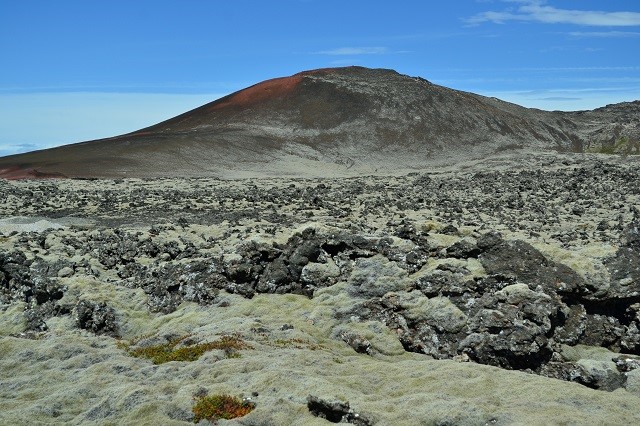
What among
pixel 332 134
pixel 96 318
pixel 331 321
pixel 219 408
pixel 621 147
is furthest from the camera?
pixel 621 147

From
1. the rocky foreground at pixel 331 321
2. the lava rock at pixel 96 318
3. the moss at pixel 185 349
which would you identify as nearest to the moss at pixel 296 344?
the rocky foreground at pixel 331 321

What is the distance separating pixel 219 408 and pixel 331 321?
5050mm

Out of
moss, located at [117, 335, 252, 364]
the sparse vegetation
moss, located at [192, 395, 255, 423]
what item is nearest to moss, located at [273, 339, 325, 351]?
moss, located at [117, 335, 252, 364]

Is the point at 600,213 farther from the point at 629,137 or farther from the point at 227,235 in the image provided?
the point at 629,137

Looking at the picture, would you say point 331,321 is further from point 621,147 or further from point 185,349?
point 621,147

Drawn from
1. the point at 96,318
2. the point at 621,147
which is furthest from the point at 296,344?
the point at 621,147

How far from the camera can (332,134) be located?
79.5 m

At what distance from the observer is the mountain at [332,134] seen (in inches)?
2458

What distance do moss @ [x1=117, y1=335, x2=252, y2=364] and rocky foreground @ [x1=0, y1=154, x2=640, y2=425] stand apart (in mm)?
93

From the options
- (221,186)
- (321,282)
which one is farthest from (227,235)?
(221,186)

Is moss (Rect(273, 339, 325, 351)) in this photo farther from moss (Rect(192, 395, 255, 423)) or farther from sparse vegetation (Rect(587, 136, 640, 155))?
sparse vegetation (Rect(587, 136, 640, 155))

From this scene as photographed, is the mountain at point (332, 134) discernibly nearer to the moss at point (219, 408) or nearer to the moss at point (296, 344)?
the moss at point (296, 344)

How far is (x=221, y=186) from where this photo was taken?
1766 inches

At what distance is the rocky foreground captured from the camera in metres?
12.0
